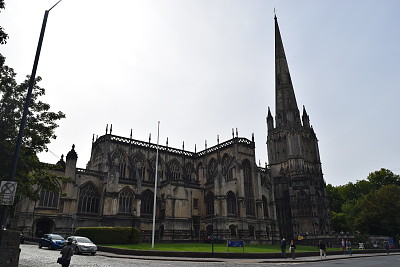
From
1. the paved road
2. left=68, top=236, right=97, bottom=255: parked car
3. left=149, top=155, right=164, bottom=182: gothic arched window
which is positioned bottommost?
the paved road

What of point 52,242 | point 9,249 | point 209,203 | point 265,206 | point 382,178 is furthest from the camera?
point 382,178

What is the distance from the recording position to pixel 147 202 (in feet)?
137

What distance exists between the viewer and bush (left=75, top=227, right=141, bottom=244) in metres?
28.0

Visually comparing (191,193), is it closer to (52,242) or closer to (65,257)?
(52,242)

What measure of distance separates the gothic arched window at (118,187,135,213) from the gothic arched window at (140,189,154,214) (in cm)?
233

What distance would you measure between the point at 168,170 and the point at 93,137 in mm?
14016

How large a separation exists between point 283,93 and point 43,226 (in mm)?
52955

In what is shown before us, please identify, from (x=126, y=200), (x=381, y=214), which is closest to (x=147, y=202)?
(x=126, y=200)

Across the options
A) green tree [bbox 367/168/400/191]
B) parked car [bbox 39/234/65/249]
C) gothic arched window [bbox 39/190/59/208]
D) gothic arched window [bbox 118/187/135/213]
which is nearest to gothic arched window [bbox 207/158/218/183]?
gothic arched window [bbox 118/187/135/213]

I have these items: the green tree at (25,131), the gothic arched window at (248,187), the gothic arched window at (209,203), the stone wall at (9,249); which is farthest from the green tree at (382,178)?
the stone wall at (9,249)

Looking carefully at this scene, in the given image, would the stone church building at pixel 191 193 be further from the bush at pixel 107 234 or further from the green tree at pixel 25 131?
the green tree at pixel 25 131

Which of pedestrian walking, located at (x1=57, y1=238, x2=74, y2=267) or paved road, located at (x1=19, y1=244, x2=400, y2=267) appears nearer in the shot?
pedestrian walking, located at (x1=57, y1=238, x2=74, y2=267)

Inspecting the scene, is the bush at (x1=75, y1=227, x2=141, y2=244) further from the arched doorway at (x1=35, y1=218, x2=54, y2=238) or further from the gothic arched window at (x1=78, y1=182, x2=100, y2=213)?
the gothic arched window at (x1=78, y1=182, x2=100, y2=213)

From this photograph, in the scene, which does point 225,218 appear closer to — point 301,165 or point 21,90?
point 301,165
